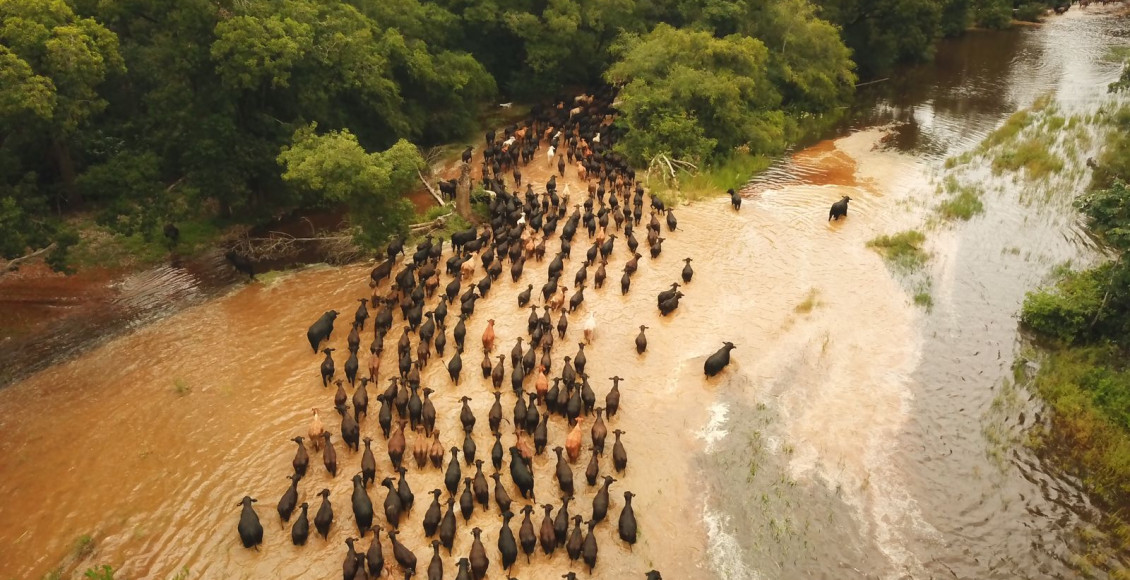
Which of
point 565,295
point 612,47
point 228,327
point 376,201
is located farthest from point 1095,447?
point 612,47

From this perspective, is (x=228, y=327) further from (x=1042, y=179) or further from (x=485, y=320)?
(x=1042, y=179)

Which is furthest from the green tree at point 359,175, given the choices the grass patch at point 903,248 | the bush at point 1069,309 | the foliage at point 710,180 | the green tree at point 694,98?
the bush at point 1069,309

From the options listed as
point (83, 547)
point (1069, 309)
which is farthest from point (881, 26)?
point (83, 547)

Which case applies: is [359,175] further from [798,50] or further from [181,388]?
[798,50]

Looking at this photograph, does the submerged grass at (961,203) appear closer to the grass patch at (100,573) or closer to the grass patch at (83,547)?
the grass patch at (100,573)

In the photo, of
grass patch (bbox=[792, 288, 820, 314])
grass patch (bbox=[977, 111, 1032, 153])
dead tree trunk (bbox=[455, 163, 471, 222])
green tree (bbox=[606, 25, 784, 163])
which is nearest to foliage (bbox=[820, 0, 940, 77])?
grass patch (bbox=[977, 111, 1032, 153])

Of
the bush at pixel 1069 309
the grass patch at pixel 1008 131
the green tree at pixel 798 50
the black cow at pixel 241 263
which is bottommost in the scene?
the bush at pixel 1069 309

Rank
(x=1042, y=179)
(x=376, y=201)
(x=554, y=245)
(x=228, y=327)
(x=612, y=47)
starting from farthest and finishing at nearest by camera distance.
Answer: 1. (x=612, y=47)
2. (x=1042, y=179)
3. (x=554, y=245)
4. (x=376, y=201)
5. (x=228, y=327)
